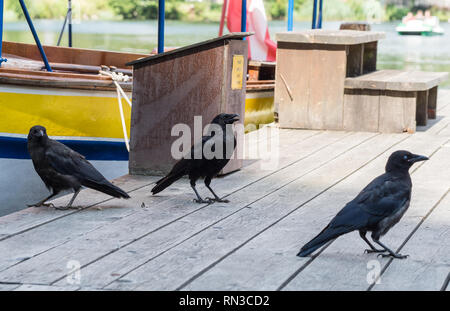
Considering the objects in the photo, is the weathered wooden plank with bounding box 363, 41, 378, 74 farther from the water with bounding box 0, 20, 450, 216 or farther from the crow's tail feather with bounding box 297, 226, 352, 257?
the crow's tail feather with bounding box 297, 226, 352, 257

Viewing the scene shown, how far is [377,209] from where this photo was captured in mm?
3645

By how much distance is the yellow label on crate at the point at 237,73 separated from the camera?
226 inches

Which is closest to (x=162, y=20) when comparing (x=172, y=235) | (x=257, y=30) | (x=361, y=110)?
(x=361, y=110)

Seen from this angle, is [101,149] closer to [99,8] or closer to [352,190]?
[352,190]

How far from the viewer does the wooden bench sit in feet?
26.3

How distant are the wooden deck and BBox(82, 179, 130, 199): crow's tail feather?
0.08 meters

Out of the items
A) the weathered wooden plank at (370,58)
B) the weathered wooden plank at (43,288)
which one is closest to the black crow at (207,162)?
the weathered wooden plank at (43,288)

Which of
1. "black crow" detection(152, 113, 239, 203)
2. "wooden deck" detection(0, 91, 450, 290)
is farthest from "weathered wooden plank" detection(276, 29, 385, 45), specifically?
"black crow" detection(152, 113, 239, 203)

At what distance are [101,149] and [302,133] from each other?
196 cm

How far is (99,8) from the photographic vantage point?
50.5m

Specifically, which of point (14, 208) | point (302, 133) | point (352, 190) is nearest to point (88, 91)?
point (14, 208)

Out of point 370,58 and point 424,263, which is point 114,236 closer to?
point 424,263

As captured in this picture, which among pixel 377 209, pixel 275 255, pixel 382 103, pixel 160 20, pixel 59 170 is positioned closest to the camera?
pixel 377 209

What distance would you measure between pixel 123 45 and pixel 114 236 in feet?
94.0
